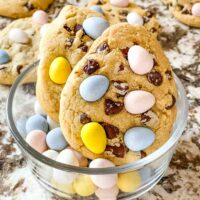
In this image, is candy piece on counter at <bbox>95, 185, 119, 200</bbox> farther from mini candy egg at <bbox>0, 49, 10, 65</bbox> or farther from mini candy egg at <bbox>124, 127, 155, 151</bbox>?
mini candy egg at <bbox>0, 49, 10, 65</bbox>

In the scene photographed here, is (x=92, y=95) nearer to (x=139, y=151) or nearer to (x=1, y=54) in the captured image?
(x=139, y=151)

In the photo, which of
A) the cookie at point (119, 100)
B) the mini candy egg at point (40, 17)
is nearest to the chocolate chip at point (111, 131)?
the cookie at point (119, 100)

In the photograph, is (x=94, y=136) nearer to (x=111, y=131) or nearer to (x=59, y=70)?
(x=111, y=131)

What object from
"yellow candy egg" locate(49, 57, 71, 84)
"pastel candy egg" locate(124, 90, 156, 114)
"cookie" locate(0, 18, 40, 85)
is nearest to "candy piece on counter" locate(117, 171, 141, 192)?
"pastel candy egg" locate(124, 90, 156, 114)

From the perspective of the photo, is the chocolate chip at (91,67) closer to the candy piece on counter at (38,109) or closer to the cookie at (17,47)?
the candy piece on counter at (38,109)

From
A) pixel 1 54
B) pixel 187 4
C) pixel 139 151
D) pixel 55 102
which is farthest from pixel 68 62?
pixel 187 4
